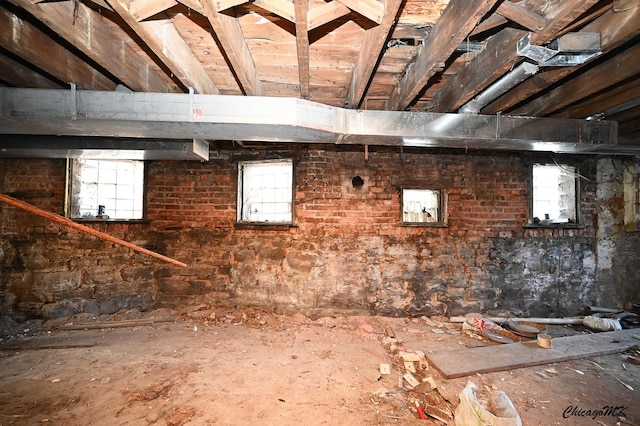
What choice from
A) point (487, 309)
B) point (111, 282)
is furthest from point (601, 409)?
point (111, 282)

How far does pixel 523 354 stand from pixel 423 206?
2058 millimetres

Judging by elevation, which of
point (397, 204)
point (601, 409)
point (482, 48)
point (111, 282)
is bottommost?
point (601, 409)

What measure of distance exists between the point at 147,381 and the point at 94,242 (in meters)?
2.33

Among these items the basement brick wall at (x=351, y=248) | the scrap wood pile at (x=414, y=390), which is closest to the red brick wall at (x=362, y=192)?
the basement brick wall at (x=351, y=248)

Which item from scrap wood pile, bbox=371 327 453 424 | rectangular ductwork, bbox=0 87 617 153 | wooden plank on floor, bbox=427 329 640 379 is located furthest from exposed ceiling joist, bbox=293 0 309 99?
wooden plank on floor, bbox=427 329 640 379

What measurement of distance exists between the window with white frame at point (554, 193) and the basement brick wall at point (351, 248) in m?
0.23

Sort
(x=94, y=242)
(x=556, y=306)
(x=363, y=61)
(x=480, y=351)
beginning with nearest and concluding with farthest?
(x=363, y=61), (x=480, y=351), (x=94, y=242), (x=556, y=306)

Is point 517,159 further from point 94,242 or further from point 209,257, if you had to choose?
point 94,242

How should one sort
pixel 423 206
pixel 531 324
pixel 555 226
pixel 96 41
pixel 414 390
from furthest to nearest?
pixel 423 206, pixel 555 226, pixel 531 324, pixel 414 390, pixel 96 41

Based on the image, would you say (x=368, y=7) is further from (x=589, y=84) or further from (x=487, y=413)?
(x=487, y=413)

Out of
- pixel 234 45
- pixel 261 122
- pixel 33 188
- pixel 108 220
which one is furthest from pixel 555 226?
pixel 33 188

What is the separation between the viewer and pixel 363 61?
74.0 inches

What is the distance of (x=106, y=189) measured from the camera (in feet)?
12.5

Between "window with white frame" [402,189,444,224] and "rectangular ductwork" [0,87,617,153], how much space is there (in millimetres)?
1412
